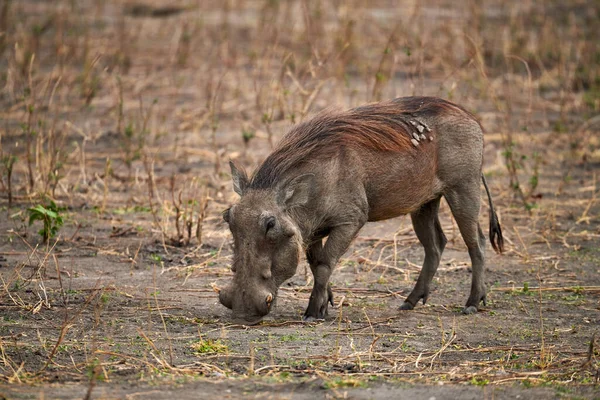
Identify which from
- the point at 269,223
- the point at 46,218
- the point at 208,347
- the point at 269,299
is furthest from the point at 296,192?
the point at 46,218

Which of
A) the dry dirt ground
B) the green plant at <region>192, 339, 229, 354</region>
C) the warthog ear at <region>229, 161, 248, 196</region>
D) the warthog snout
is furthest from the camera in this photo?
the warthog ear at <region>229, 161, 248, 196</region>

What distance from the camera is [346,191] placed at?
5.43 meters

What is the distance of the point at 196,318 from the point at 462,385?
1.65 meters

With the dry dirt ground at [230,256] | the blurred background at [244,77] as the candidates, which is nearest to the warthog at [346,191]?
the dry dirt ground at [230,256]

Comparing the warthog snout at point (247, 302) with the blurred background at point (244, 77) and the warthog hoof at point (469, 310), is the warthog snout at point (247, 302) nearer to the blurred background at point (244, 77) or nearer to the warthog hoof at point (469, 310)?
the warthog hoof at point (469, 310)

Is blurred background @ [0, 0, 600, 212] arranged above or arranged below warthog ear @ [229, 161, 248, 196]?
below

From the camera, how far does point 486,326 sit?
5445 mm

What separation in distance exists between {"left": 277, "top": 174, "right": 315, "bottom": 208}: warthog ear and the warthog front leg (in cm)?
30

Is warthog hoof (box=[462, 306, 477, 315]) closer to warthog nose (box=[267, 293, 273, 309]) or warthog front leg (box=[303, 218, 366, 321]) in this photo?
warthog front leg (box=[303, 218, 366, 321])

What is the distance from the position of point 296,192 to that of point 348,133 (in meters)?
0.50

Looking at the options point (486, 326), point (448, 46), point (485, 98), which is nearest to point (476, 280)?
point (486, 326)

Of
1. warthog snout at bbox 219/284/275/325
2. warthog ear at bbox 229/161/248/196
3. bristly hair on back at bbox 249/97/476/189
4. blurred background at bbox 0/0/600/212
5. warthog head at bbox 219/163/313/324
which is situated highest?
bristly hair on back at bbox 249/97/476/189

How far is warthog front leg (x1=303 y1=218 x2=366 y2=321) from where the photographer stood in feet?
17.6

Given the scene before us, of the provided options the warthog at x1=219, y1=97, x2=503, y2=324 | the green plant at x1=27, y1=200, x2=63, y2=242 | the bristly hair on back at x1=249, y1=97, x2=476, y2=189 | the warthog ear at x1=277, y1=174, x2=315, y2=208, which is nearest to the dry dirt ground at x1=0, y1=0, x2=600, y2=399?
the green plant at x1=27, y1=200, x2=63, y2=242
